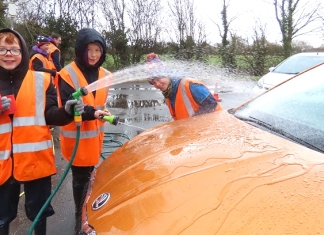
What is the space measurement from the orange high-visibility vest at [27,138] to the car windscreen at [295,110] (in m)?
1.56

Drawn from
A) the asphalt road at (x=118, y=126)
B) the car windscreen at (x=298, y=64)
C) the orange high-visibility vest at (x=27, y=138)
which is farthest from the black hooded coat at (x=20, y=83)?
the car windscreen at (x=298, y=64)

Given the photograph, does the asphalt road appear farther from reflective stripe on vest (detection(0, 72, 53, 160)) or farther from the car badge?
the car badge

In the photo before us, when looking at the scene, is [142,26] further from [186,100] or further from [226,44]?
[186,100]

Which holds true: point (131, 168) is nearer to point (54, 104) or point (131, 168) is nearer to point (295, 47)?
point (54, 104)

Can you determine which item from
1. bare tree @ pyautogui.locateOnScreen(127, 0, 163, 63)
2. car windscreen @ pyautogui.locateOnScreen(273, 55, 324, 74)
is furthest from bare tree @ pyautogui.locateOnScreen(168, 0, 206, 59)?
car windscreen @ pyautogui.locateOnScreen(273, 55, 324, 74)

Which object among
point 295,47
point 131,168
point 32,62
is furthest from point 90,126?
point 295,47

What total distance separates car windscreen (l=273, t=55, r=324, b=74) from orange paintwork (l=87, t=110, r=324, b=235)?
686 centimetres

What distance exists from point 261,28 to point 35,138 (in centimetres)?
1787

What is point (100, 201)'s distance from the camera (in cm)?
185

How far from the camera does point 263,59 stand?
17266mm

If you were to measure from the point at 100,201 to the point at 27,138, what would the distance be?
3.00 feet

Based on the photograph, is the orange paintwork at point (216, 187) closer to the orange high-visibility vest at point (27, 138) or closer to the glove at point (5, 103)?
the orange high-visibility vest at point (27, 138)

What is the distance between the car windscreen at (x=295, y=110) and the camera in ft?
6.14

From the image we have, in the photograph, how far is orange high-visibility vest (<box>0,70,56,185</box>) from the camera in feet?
7.73
